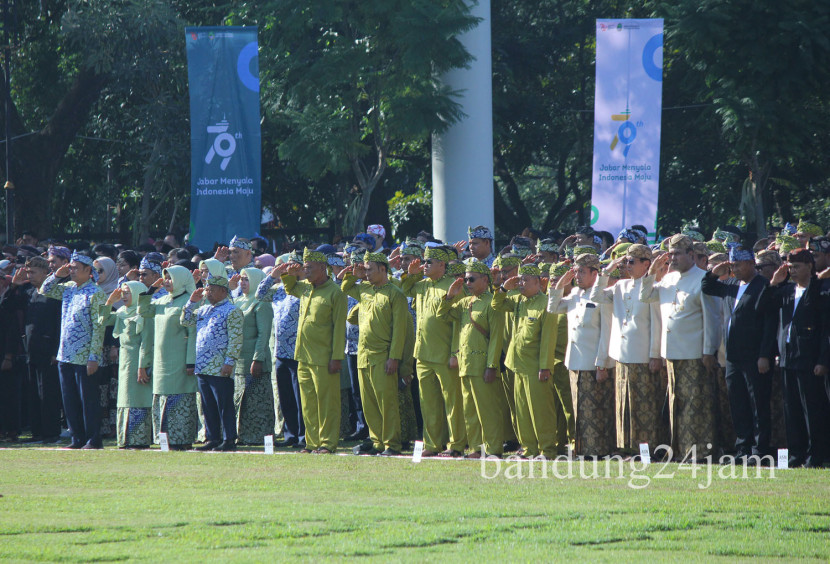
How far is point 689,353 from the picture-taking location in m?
11.2

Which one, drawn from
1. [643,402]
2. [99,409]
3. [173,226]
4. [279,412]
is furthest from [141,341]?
[173,226]

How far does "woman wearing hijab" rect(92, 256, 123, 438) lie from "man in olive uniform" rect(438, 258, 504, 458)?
15.5 ft

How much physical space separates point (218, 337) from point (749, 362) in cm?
554

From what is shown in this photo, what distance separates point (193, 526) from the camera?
826 cm

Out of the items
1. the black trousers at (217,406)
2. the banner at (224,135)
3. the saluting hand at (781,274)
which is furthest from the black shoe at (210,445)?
the saluting hand at (781,274)

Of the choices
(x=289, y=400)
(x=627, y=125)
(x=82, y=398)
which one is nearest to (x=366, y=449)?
(x=289, y=400)

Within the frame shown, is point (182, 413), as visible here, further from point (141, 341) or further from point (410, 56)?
point (410, 56)

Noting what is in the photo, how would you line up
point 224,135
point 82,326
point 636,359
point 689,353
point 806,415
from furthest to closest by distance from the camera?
point 224,135, point 82,326, point 636,359, point 689,353, point 806,415

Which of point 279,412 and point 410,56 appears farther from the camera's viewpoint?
point 410,56

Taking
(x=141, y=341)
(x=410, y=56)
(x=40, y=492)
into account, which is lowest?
(x=40, y=492)

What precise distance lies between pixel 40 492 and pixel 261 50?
11428mm

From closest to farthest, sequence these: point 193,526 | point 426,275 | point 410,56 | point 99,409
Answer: point 193,526 → point 426,275 → point 99,409 → point 410,56

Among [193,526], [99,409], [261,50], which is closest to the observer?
[193,526]

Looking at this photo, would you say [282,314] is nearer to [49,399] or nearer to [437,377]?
[437,377]
